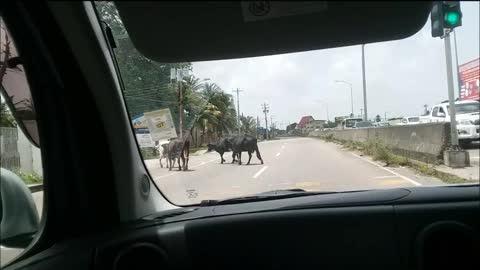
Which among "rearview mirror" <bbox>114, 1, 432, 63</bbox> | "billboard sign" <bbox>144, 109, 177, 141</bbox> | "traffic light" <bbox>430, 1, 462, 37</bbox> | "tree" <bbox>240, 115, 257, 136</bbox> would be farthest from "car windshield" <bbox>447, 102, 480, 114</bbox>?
"billboard sign" <bbox>144, 109, 177, 141</bbox>

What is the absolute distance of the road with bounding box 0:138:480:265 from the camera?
423 cm

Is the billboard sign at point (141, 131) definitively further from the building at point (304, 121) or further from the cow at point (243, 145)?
the building at point (304, 121)

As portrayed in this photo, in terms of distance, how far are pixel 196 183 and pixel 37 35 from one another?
2081mm

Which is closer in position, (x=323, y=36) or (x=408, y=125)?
(x=323, y=36)

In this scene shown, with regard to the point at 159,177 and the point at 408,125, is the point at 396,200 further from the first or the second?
the point at 408,125

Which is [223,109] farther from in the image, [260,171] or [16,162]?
[16,162]

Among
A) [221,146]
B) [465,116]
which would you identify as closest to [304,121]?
[221,146]

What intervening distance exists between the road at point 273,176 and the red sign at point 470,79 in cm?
84

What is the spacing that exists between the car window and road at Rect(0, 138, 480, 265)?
2.3 inches

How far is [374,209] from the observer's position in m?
3.22

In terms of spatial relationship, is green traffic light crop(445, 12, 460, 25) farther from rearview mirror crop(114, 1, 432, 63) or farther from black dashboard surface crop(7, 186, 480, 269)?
black dashboard surface crop(7, 186, 480, 269)

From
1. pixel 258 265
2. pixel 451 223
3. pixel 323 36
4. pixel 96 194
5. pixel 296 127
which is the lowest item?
pixel 258 265

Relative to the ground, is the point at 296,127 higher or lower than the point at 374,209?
higher

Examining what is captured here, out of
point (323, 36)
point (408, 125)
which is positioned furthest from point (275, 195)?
point (408, 125)
